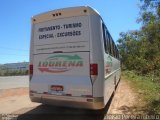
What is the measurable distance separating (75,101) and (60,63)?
1.26m

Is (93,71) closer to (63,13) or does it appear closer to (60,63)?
(60,63)

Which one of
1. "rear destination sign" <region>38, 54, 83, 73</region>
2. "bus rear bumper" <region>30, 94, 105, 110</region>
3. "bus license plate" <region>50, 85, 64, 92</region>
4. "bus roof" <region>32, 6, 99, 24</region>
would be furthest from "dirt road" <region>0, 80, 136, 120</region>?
"bus roof" <region>32, 6, 99, 24</region>

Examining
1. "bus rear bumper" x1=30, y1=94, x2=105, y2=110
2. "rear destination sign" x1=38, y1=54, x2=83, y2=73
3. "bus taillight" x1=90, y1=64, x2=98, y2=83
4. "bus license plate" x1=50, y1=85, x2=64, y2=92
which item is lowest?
"bus rear bumper" x1=30, y1=94, x2=105, y2=110

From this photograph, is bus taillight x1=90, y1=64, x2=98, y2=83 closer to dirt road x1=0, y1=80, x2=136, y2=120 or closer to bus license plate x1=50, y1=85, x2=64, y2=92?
Result: bus license plate x1=50, y1=85, x2=64, y2=92

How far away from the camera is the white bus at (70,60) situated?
7.89m

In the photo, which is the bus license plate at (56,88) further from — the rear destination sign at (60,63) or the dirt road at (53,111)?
the dirt road at (53,111)

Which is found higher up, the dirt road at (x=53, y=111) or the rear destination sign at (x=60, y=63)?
the rear destination sign at (x=60, y=63)

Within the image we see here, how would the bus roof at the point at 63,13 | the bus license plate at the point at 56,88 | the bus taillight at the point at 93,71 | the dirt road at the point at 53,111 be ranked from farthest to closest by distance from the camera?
the dirt road at the point at 53,111 → the bus license plate at the point at 56,88 → the bus roof at the point at 63,13 → the bus taillight at the point at 93,71

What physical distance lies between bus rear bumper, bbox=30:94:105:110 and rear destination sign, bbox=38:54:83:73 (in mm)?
833

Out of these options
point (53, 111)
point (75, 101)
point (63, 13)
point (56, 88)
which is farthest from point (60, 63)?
point (53, 111)

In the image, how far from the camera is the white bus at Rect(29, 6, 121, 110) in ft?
25.9

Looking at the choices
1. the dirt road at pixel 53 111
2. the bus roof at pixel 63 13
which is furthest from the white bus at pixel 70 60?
the dirt road at pixel 53 111

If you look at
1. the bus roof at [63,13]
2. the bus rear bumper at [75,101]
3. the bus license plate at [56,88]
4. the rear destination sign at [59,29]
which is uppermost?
the bus roof at [63,13]

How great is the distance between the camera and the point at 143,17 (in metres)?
11.6
